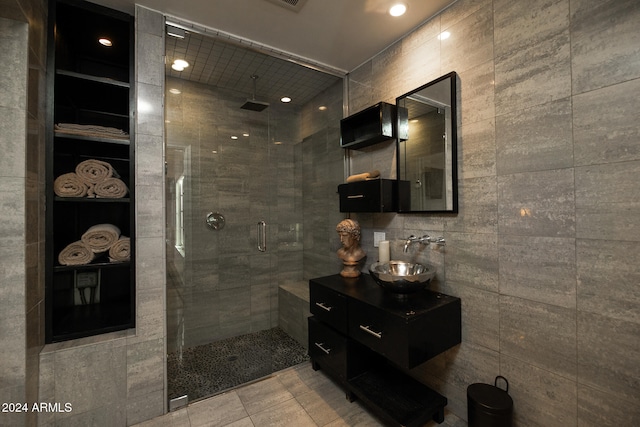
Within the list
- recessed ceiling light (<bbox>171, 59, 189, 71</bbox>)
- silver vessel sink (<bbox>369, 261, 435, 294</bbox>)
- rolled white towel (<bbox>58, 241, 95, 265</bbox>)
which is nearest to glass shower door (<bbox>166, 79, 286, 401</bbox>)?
recessed ceiling light (<bbox>171, 59, 189, 71</bbox>)

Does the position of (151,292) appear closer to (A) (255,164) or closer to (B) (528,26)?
(A) (255,164)

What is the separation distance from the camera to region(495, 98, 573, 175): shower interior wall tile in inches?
49.9

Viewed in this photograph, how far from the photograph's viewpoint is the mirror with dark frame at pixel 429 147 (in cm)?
173

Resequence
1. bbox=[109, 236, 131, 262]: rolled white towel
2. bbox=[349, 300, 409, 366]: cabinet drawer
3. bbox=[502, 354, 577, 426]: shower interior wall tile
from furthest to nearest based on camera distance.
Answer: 1. bbox=[109, 236, 131, 262]: rolled white towel
2. bbox=[349, 300, 409, 366]: cabinet drawer
3. bbox=[502, 354, 577, 426]: shower interior wall tile

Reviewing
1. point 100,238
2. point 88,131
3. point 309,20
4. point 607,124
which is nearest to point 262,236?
point 100,238

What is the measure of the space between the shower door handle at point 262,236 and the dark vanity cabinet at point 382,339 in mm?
955

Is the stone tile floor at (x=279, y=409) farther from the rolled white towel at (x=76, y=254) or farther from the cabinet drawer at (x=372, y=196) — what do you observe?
the cabinet drawer at (x=372, y=196)

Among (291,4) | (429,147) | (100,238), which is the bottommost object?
(100,238)

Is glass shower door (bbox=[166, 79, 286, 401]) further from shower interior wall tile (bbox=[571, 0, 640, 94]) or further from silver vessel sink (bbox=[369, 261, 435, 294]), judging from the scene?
shower interior wall tile (bbox=[571, 0, 640, 94])

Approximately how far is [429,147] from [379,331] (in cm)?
126

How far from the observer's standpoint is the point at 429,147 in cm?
188

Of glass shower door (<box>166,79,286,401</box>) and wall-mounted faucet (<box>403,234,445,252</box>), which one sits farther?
glass shower door (<box>166,79,286,401</box>)

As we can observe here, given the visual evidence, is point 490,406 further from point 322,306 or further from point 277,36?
point 277,36

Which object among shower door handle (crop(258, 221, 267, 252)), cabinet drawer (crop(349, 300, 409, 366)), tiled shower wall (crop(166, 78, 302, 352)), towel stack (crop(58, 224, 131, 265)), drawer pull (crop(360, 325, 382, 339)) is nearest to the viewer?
cabinet drawer (crop(349, 300, 409, 366))
